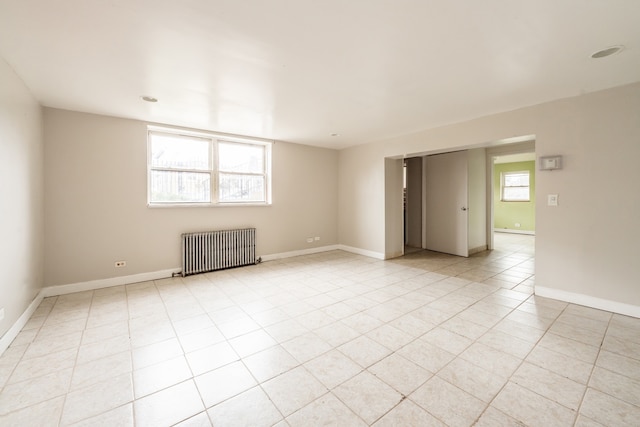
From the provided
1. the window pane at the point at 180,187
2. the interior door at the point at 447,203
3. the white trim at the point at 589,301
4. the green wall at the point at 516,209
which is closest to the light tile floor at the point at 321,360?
the white trim at the point at 589,301

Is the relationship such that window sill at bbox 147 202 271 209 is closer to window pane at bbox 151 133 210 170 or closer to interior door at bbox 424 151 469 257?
window pane at bbox 151 133 210 170

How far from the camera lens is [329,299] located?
10.9 feet

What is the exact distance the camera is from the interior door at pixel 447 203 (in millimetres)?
5566

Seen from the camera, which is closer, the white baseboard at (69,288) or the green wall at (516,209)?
the white baseboard at (69,288)

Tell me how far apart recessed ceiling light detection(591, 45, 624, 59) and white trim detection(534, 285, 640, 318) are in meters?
2.61

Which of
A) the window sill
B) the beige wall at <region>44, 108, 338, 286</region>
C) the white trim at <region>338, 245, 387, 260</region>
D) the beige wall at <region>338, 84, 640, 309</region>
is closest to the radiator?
the beige wall at <region>44, 108, 338, 286</region>

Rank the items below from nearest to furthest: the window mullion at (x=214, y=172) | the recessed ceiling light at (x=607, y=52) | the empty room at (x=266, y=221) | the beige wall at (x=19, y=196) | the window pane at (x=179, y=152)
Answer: the empty room at (x=266, y=221) < the recessed ceiling light at (x=607, y=52) < the beige wall at (x=19, y=196) < the window pane at (x=179, y=152) < the window mullion at (x=214, y=172)

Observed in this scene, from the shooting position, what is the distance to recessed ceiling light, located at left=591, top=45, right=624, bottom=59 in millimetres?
2127

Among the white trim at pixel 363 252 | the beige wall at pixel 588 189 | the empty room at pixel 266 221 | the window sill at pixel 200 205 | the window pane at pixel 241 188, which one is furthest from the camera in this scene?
the white trim at pixel 363 252

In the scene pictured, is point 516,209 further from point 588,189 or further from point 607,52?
point 607,52

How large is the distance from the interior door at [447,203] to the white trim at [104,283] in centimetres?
556

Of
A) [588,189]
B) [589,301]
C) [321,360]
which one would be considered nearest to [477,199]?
[588,189]

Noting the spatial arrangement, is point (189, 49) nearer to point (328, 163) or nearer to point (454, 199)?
point (328, 163)

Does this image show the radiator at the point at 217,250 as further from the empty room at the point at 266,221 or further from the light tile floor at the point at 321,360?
the light tile floor at the point at 321,360
